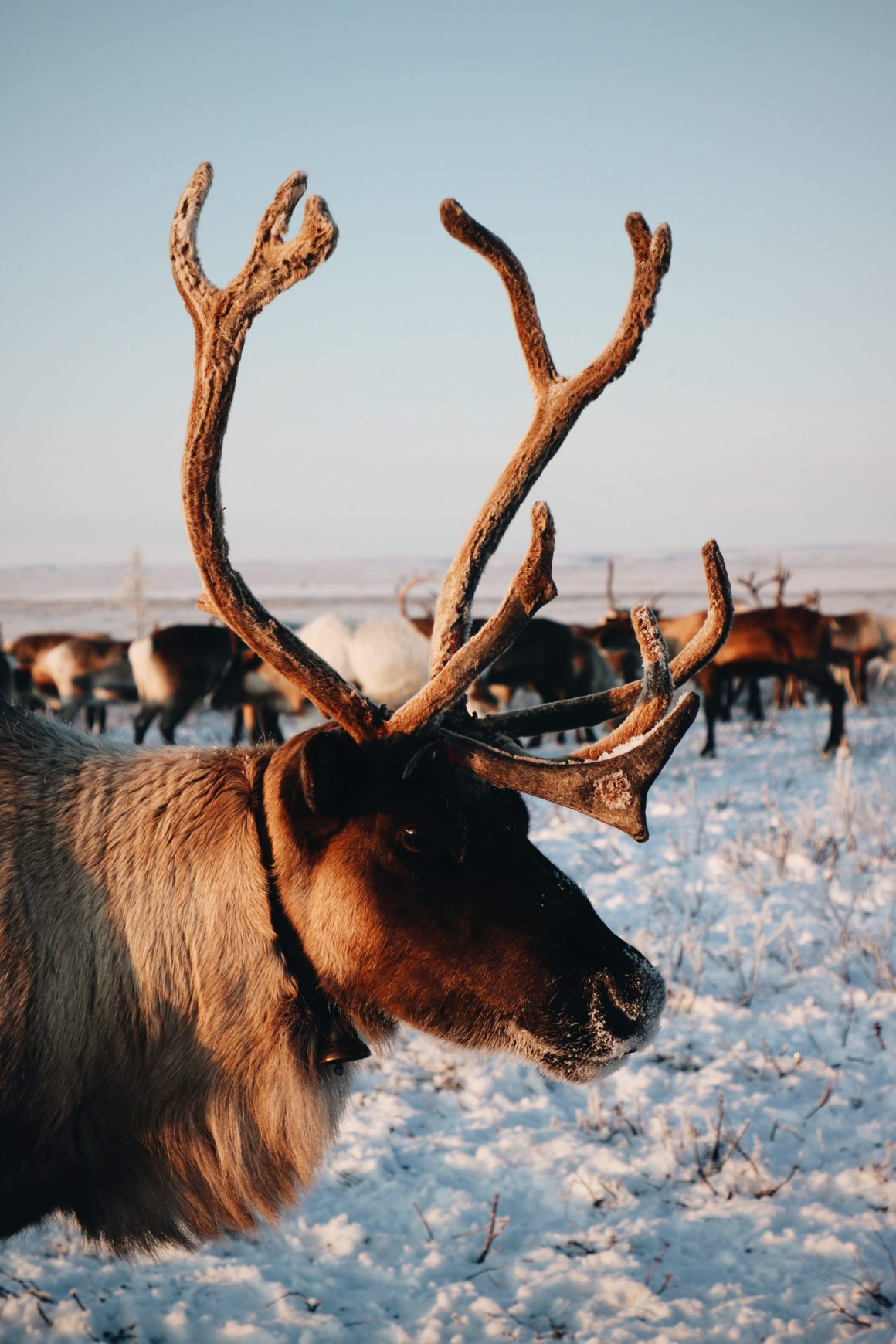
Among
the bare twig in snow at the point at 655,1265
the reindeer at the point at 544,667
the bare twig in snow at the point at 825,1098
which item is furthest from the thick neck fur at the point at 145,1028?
the reindeer at the point at 544,667

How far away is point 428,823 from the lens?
6.81 ft

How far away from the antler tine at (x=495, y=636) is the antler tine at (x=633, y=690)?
0.60 ft

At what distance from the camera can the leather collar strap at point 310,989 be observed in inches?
84.5

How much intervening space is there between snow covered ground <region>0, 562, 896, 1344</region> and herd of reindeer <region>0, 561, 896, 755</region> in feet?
23.1

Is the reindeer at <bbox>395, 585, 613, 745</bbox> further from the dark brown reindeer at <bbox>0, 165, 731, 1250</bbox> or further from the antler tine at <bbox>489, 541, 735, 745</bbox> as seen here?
the dark brown reindeer at <bbox>0, 165, 731, 1250</bbox>

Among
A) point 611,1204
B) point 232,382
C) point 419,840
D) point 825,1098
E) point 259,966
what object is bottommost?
point 611,1204

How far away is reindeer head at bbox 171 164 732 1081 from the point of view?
2.07 metres

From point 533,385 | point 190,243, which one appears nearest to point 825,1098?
point 533,385

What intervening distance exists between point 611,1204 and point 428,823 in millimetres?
1860

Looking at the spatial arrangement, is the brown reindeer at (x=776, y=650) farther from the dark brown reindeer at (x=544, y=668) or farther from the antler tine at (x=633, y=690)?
the antler tine at (x=633, y=690)

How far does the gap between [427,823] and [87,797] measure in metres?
0.87

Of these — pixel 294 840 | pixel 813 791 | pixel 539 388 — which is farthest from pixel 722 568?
pixel 813 791

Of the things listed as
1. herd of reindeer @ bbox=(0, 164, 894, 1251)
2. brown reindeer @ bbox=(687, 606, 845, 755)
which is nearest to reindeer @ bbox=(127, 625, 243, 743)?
brown reindeer @ bbox=(687, 606, 845, 755)

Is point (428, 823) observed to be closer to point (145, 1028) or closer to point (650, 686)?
point (650, 686)
